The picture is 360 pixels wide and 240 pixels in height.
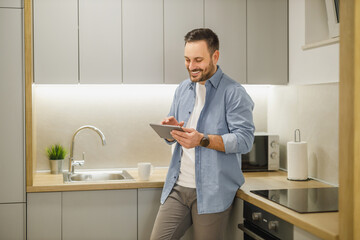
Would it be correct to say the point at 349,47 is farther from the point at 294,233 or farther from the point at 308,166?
the point at 308,166

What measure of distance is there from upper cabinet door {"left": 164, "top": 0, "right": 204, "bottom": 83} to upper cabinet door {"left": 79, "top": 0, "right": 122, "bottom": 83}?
13.2 inches

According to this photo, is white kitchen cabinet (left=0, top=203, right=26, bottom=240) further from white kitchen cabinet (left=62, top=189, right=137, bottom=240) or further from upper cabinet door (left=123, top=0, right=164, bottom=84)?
upper cabinet door (left=123, top=0, right=164, bottom=84)

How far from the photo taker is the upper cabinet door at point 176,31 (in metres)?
3.27

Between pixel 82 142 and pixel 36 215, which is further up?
pixel 82 142

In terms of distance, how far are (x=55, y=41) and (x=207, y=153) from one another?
1313 millimetres

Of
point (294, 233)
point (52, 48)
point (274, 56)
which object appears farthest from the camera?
point (274, 56)

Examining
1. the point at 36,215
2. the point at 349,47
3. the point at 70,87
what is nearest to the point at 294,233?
the point at 349,47

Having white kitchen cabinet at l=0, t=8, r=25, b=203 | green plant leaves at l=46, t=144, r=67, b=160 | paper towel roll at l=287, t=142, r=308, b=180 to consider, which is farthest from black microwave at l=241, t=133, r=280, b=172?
white kitchen cabinet at l=0, t=8, r=25, b=203

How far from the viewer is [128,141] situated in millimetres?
3604

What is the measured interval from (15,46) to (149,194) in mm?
1231

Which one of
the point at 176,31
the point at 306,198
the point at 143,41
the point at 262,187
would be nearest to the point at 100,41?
the point at 143,41

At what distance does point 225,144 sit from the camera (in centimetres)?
244

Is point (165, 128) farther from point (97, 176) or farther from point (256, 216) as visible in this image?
point (97, 176)

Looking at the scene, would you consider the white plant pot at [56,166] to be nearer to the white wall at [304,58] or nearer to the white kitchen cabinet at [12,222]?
the white kitchen cabinet at [12,222]
